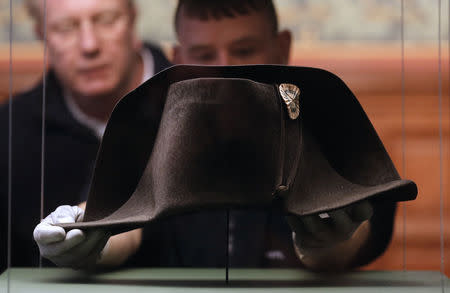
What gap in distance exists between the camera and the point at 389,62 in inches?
85.4

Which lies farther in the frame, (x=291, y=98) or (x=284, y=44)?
(x=284, y=44)

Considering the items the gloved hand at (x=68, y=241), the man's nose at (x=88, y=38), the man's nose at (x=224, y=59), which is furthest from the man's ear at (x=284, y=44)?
the gloved hand at (x=68, y=241)

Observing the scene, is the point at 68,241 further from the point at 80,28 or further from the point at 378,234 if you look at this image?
the point at 378,234

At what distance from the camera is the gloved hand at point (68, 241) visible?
1.50 metres

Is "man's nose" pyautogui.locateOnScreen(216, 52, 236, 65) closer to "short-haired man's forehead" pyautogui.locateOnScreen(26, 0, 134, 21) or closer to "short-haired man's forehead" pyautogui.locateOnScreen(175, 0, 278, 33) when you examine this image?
"short-haired man's forehead" pyautogui.locateOnScreen(175, 0, 278, 33)

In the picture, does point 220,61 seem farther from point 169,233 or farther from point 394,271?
point 394,271

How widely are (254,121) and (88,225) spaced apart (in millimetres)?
443

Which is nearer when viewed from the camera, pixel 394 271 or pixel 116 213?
pixel 116 213

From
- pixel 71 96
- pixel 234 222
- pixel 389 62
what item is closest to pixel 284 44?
pixel 389 62

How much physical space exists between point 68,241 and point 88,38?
858mm

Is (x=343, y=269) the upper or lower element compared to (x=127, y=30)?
lower

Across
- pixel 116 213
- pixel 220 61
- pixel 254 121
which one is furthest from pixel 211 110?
pixel 220 61

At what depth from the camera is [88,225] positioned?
1.50 metres

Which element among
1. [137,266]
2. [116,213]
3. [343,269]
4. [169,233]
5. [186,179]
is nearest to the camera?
[186,179]
